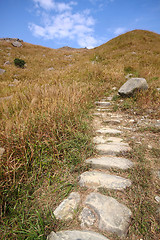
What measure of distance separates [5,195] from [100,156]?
54.5 inches

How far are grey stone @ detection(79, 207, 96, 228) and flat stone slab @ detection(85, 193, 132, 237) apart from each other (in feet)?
0.17

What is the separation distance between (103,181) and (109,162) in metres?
0.38

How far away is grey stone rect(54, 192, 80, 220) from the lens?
1.33m

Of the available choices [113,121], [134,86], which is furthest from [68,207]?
[134,86]

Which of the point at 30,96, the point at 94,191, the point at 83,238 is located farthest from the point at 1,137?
the point at 30,96

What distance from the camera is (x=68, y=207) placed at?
→ 4.62 feet

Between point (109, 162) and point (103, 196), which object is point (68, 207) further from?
point (109, 162)

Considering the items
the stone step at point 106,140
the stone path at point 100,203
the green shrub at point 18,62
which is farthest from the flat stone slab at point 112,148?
the green shrub at point 18,62

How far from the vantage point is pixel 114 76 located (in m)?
7.09

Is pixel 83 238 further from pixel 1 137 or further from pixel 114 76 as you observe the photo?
pixel 114 76

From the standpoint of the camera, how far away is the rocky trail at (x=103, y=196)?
3.91 feet

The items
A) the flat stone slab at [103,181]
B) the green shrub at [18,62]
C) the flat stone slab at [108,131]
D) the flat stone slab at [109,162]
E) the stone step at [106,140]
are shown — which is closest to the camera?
the flat stone slab at [103,181]

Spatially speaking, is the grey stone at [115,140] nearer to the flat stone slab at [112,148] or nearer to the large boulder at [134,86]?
the flat stone slab at [112,148]

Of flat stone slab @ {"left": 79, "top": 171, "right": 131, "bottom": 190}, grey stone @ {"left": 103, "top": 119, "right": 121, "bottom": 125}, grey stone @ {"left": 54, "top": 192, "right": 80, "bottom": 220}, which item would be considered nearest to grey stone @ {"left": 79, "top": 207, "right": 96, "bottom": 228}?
grey stone @ {"left": 54, "top": 192, "right": 80, "bottom": 220}
